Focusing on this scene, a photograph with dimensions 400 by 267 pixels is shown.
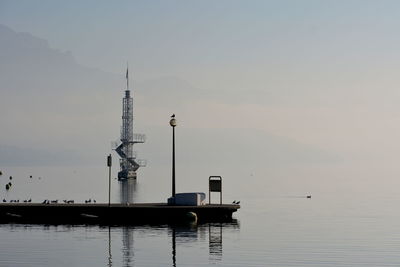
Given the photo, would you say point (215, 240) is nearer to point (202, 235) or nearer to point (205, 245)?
point (202, 235)

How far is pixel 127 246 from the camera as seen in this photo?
155ft

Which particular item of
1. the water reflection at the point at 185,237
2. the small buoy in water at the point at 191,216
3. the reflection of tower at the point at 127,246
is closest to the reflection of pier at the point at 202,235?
the water reflection at the point at 185,237

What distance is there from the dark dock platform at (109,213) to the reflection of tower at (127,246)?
4099 millimetres

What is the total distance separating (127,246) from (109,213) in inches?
554

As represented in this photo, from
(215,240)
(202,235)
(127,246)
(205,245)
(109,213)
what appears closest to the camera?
(127,246)

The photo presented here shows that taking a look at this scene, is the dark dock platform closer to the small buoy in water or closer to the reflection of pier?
the small buoy in water

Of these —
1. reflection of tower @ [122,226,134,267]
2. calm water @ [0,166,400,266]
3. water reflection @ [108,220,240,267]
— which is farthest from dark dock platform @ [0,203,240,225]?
reflection of tower @ [122,226,134,267]

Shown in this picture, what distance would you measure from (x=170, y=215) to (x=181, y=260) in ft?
59.8

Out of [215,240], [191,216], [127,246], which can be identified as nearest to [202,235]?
[215,240]

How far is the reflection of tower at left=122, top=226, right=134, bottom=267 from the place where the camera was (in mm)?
41594

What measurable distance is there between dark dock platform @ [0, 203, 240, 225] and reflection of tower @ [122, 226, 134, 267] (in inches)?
161

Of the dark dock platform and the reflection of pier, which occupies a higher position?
the dark dock platform

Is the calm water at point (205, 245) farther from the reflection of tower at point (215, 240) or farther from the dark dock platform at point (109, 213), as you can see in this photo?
the dark dock platform at point (109, 213)

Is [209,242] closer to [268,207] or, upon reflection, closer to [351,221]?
[351,221]
